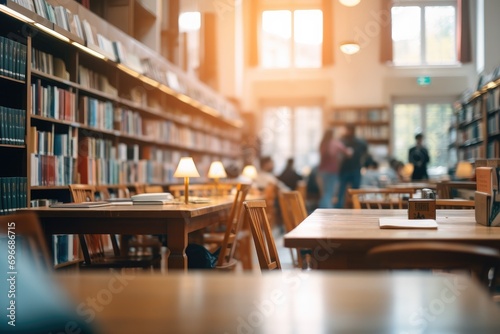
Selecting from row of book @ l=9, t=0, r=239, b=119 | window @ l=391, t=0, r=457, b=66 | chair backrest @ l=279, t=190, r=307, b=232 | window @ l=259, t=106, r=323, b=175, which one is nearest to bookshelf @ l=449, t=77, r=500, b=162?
window @ l=391, t=0, r=457, b=66

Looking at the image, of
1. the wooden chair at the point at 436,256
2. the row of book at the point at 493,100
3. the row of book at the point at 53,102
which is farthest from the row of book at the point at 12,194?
the row of book at the point at 493,100

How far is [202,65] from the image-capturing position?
462 inches

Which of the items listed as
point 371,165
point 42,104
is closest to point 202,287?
point 42,104

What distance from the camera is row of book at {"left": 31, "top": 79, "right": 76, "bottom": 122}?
4305 mm

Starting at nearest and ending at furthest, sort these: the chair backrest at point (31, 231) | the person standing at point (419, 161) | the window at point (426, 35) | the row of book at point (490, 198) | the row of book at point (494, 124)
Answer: the chair backrest at point (31, 231), the row of book at point (490, 198), the row of book at point (494, 124), the person standing at point (419, 161), the window at point (426, 35)

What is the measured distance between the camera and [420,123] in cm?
1363

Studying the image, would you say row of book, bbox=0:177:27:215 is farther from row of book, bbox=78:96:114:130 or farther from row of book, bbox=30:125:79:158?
row of book, bbox=78:96:114:130

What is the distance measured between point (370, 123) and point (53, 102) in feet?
31.9

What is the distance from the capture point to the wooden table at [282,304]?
0.82m

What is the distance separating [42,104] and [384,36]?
10.3 m

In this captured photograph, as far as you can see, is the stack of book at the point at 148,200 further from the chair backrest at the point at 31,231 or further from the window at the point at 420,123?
the window at the point at 420,123

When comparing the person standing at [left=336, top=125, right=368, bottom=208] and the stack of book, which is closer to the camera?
the stack of book

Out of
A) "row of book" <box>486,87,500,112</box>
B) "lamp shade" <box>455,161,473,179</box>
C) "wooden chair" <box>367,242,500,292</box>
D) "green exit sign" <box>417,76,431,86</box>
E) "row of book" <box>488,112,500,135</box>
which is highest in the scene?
"green exit sign" <box>417,76,431,86</box>

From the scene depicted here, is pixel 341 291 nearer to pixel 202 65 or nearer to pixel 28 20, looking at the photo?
pixel 28 20
